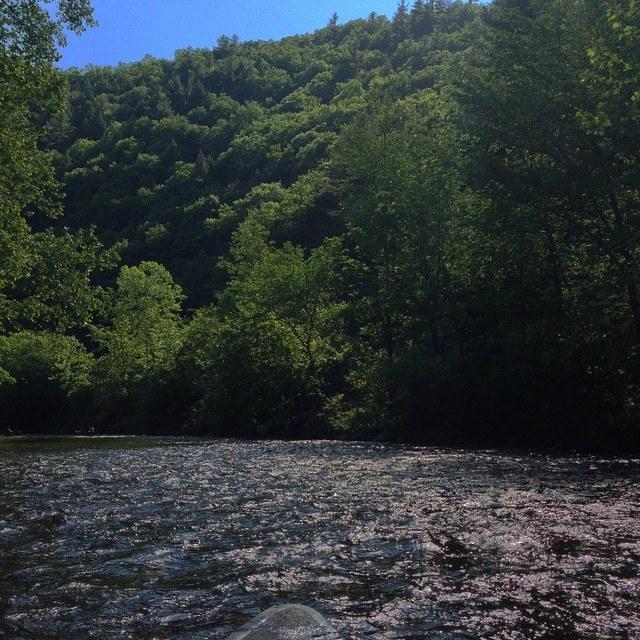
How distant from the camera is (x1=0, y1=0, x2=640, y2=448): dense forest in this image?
18656 mm

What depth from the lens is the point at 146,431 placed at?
46750 mm

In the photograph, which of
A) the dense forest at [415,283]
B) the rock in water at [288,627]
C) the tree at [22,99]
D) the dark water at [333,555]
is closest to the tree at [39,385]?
the dense forest at [415,283]

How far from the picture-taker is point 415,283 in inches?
1283

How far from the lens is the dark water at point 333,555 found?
554 centimetres

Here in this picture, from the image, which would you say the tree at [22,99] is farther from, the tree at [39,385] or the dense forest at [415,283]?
the tree at [39,385]

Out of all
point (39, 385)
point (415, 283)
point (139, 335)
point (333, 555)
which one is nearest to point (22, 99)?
point (333, 555)

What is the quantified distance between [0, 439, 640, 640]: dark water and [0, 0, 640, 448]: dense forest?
7.74m

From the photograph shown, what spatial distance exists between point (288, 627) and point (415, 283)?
2864cm

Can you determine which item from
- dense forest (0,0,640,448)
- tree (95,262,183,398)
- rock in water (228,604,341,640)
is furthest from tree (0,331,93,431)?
rock in water (228,604,341,640)

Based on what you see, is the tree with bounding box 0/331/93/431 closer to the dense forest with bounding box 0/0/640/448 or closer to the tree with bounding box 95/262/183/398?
the dense forest with bounding box 0/0/640/448

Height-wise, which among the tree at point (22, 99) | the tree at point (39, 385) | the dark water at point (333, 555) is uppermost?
the tree at point (22, 99)

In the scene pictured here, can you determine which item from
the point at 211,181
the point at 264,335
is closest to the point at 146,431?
the point at 264,335

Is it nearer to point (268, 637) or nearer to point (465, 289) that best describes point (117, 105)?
point (465, 289)

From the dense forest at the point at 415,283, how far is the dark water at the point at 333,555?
774 cm
